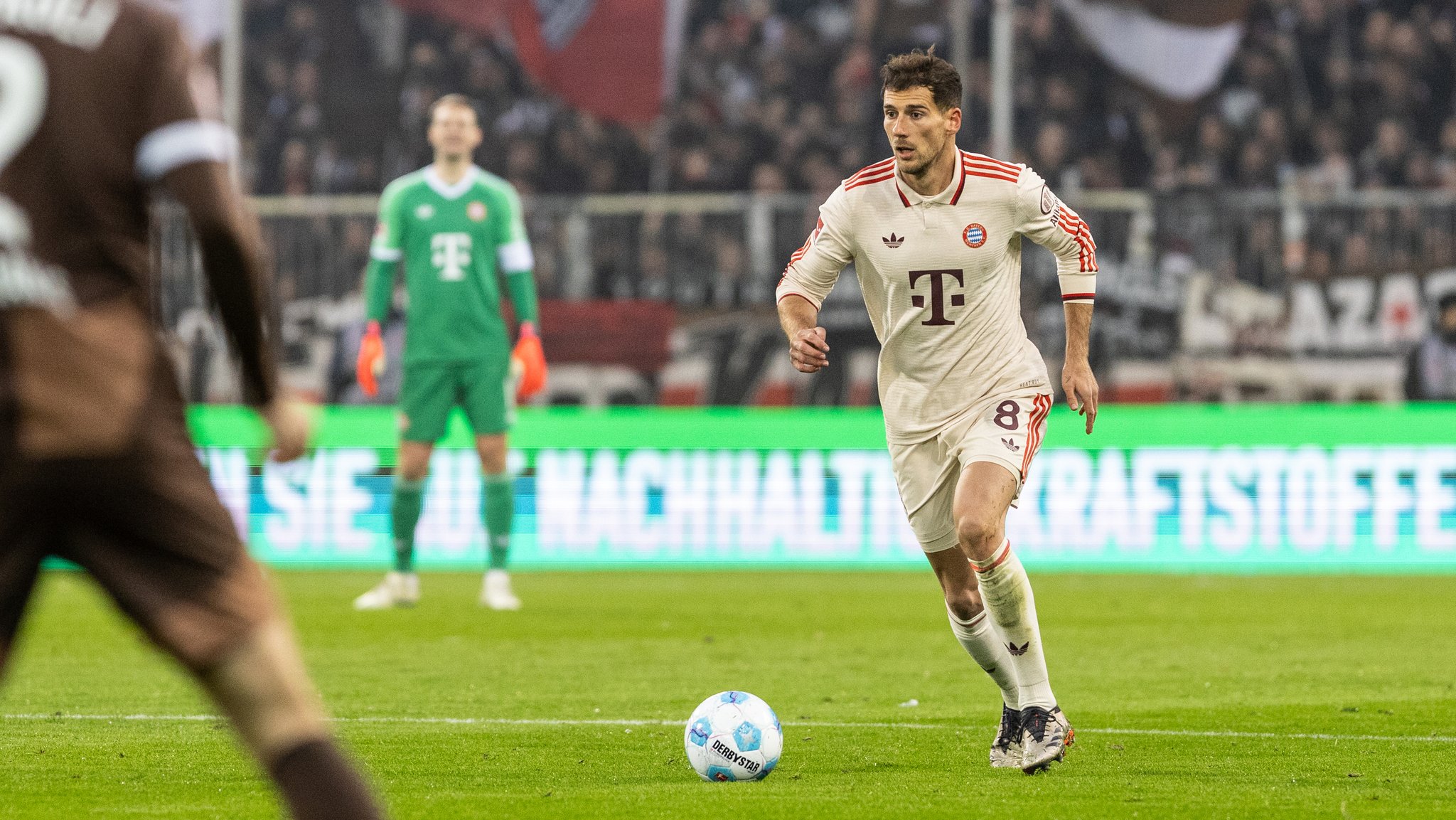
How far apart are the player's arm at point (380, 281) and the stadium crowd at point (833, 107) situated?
6.09 meters

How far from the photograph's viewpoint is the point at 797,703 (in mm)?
8164

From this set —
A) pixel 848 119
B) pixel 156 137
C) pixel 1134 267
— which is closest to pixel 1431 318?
pixel 1134 267

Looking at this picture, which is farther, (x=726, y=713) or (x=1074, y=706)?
(x=1074, y=706)

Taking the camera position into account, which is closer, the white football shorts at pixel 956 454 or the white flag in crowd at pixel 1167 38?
the white football shorts at pixel 956 454

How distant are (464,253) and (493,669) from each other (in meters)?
3.64

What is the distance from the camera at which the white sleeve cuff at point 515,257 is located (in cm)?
1227

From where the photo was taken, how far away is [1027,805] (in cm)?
559

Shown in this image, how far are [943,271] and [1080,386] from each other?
587mm

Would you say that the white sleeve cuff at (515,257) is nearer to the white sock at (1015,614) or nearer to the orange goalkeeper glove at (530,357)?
the orange goalkeeper glove at (530,357)

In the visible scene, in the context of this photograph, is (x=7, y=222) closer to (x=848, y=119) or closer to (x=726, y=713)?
(x=726, y=713)

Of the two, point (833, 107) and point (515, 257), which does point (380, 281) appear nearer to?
point (515, 257)

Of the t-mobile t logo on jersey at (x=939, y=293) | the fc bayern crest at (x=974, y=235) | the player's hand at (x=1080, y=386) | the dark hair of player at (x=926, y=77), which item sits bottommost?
the player's hand at (x=1080, y=386)

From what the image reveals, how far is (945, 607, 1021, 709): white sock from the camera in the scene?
6.70m

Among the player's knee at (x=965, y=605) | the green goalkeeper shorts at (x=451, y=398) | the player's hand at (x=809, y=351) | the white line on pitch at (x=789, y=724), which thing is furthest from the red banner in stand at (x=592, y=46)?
the player's hand at (x=809, y=351)
